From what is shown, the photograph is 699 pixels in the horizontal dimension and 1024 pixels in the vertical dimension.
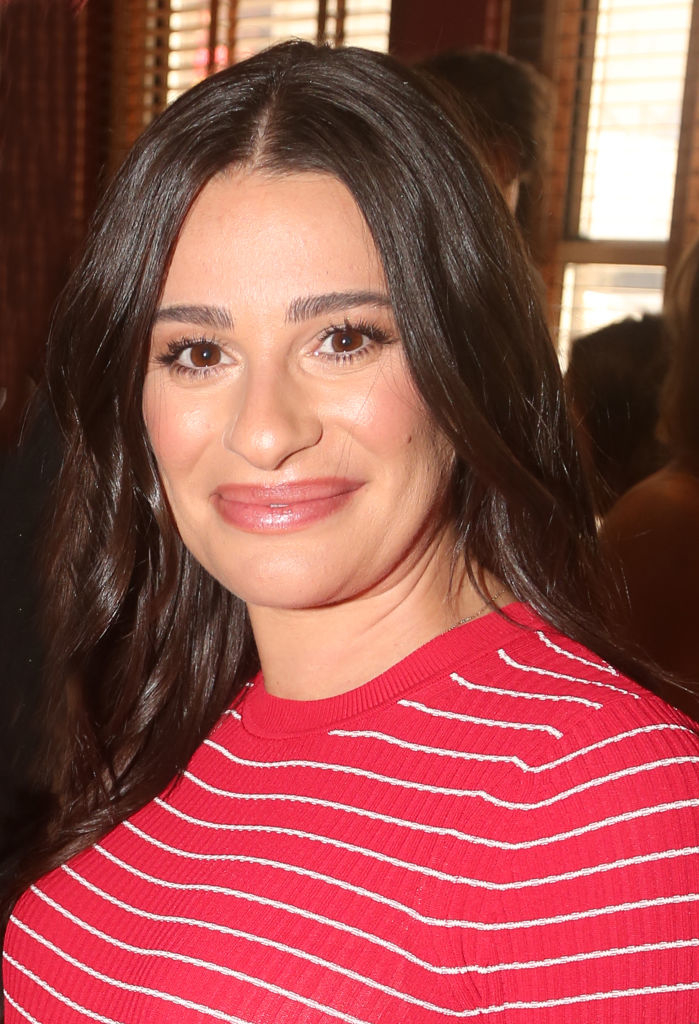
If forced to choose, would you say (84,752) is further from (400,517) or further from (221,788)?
(400,517)

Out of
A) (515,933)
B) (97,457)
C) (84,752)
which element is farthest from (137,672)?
(515,933)

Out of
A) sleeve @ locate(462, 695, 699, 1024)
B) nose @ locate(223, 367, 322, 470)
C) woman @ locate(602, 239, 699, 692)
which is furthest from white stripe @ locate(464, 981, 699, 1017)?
woman @ locate(602, 239, 699, 692)

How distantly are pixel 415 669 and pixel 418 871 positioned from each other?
5.9 inches

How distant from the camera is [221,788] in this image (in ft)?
3.01

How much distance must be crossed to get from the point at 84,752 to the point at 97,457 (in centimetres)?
25

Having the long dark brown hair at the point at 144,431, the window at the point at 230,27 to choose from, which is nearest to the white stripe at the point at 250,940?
the long dark brown hair at the point at 144,431

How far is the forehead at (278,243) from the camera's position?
79cm

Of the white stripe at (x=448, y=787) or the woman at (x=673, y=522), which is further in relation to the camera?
the woman at (x=673, y=522)

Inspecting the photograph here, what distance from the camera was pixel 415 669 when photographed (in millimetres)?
862

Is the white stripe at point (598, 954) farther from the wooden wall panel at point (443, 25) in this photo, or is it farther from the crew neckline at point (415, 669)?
the wooden wall panel at point (443, 25)

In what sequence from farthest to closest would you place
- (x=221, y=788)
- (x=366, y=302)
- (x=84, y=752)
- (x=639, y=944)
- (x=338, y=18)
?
(x=338, y=18)
(x=84, y=752)
(x=221, y=788)
(x=366, y=302)
(x=639, y=944)

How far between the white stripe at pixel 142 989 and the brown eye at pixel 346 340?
1.29ft

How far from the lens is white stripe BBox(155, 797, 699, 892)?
27.3 inches

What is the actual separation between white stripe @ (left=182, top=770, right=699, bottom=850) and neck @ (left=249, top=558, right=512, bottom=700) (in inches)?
3.3
